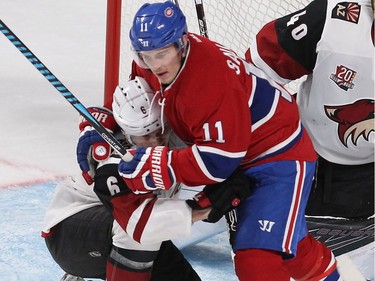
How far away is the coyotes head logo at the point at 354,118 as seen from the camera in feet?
7.64

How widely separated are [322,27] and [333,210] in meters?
0.55

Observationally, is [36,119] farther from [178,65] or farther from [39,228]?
[178,65]

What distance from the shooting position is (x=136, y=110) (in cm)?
203

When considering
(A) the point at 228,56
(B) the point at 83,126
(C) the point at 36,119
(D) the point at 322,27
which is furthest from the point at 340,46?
(C) the point at 36,119

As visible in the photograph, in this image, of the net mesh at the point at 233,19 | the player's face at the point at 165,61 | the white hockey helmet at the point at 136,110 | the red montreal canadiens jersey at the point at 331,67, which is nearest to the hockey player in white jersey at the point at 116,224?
the white hockey helmet at the point at 136,110

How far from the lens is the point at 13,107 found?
3.88 metres

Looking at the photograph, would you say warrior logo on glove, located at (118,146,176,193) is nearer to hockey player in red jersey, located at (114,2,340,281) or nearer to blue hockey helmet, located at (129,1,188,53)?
hockey player in red jersey, located at (114,2,340,281)

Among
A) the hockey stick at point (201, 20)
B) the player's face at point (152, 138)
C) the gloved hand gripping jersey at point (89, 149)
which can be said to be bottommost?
the gloved hand gripping jersey at point (89, 149)

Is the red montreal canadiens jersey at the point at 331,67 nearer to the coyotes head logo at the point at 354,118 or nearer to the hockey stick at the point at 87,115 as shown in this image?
the coyotes head logo at the point at 354,118

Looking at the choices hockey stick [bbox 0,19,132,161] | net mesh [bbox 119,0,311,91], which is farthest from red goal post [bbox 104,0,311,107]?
hockey stick [bbox 0,19,132,161]

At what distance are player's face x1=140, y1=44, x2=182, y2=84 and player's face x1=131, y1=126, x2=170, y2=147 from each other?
0.16 m

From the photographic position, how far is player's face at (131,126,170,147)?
2090mm

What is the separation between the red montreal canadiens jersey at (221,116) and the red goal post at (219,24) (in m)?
1.13

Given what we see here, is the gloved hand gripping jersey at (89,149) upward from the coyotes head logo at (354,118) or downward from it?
upward
